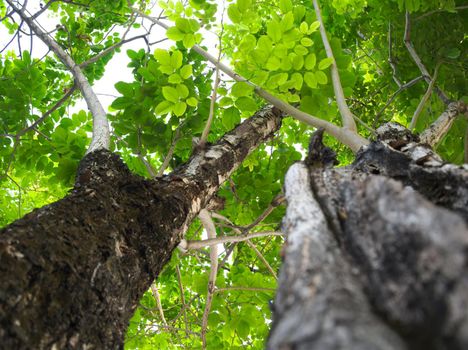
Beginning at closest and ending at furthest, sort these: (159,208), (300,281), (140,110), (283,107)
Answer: (300,281)
(159,208)
(283,107)
(140,110)

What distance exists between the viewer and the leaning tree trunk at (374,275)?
0.49 metres

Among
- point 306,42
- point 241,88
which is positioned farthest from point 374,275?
point 306,42

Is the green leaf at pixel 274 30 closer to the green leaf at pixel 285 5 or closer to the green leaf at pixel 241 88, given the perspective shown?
the green leaf at pixel 241 88

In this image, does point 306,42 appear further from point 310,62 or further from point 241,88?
point 241,88

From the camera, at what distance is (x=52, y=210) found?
139cm

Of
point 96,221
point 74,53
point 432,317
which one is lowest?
point 432,317

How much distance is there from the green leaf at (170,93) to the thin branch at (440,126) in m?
1.38

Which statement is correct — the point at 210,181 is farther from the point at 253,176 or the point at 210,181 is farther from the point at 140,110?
the point at 253,176

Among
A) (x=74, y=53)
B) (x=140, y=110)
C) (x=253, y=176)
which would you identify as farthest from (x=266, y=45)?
(x=74, y=53)

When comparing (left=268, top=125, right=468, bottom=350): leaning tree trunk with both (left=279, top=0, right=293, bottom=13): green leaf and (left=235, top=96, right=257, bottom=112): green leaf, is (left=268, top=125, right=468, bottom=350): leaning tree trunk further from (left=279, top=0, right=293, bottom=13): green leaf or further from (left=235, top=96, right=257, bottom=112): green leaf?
(left=279, top=0, right=293, bottom=13): green leaf

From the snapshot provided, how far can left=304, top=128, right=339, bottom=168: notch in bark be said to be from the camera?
4.28ft

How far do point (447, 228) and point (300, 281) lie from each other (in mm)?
212

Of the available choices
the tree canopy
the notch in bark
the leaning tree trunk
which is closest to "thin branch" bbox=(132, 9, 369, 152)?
the tree canopy

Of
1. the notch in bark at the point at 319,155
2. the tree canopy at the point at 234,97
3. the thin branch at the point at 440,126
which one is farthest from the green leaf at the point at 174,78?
the thin branch at the point at 440,126
